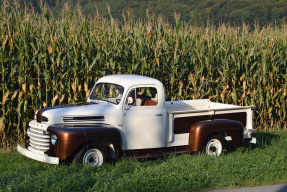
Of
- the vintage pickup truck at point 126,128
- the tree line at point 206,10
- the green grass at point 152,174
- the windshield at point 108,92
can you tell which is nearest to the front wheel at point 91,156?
the vintage pickup truck at point 126,128

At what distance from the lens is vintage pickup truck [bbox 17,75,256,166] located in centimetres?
708

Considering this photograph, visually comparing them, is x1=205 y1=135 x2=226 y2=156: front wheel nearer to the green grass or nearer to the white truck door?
the green grass

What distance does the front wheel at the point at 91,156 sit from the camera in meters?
7.05

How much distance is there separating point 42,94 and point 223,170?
4.57m

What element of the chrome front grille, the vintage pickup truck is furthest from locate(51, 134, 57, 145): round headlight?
the chrome front grille

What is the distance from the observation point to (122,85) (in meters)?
8.02

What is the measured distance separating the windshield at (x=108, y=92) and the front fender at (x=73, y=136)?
2.90ft

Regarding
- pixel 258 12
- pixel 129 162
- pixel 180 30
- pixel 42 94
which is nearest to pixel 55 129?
pixel 129 162

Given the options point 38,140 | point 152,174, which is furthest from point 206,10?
point 152,174

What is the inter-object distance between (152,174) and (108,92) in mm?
2589

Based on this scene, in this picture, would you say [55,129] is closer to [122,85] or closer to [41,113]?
[41,113]

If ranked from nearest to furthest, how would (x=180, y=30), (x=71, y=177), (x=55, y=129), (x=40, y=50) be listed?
(x=71, y=177)
(x=55, y=129)
(x=40, y=50)
(x=180, y=30)

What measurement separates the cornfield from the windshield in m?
1.07

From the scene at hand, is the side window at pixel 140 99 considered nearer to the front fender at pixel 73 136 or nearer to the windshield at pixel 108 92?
the windshield at pixel 108 92
